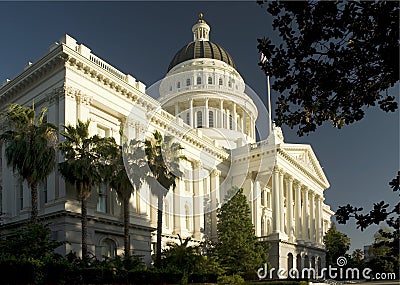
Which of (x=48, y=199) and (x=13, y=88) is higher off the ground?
(x=13, y=88)

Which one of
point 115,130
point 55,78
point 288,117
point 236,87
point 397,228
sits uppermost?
point 236,87

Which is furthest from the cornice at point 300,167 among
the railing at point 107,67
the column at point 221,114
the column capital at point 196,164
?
the railing at point 107,67

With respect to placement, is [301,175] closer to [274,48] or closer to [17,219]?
[17,219]

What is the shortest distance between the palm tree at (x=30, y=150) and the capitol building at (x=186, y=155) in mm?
3670

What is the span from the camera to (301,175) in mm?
60688

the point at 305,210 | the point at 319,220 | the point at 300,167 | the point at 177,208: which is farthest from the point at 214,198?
the point at 319,220

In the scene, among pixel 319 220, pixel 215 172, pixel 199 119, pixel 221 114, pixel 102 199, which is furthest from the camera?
pixel 319 220

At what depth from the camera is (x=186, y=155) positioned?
4553cm

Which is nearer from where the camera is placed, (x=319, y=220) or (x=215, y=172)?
(x=215, y=172)

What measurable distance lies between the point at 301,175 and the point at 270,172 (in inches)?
377

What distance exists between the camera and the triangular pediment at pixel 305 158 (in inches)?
2289

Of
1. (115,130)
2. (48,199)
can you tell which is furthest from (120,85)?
(48,199)

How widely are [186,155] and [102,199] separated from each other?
13.2 m

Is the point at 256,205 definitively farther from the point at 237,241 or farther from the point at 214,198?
the point at 237,241
